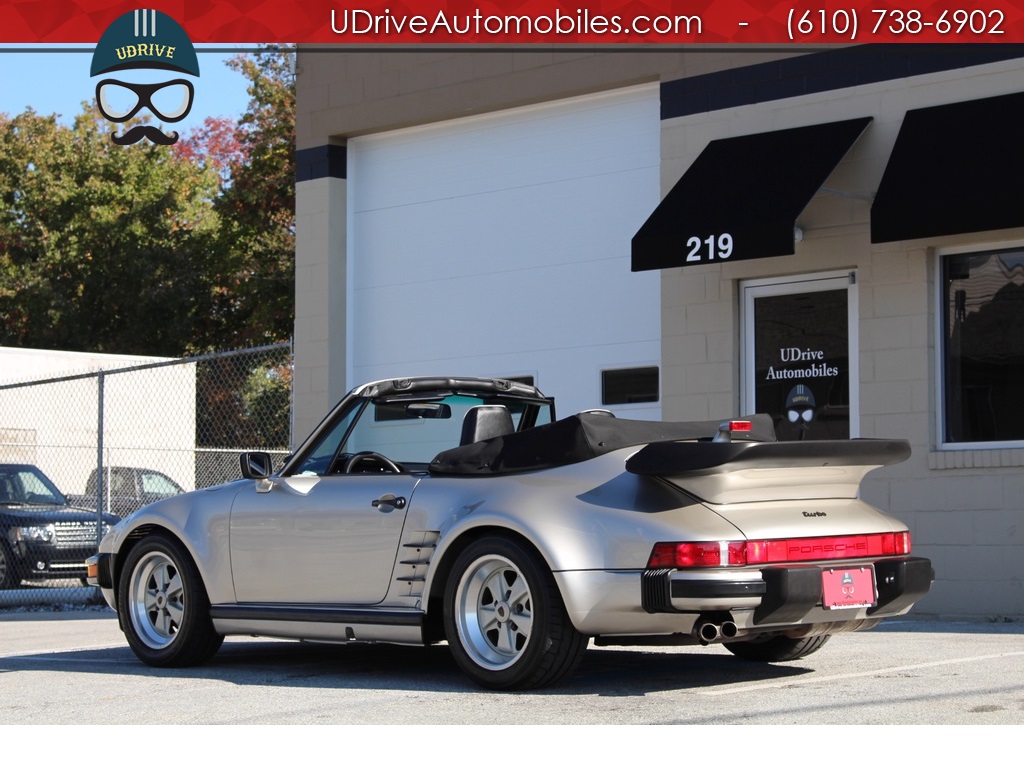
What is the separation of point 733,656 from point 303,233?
8.98 metres

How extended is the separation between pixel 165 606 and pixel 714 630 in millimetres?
3452

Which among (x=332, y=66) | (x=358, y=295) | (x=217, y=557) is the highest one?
(x=332, y=66)

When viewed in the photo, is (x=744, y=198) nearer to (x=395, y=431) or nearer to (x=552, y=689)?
(x=395, y=431)

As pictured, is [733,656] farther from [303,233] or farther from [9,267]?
[9,267]

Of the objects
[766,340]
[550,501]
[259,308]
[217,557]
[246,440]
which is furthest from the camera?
[246,440]

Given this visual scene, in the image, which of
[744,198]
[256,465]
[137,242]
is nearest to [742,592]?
[256,465]

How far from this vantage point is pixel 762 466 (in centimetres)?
666

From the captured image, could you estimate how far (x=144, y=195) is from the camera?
39.0 meters

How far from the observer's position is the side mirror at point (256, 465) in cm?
821

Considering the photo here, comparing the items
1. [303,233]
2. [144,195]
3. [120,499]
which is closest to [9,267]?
[144,195]
